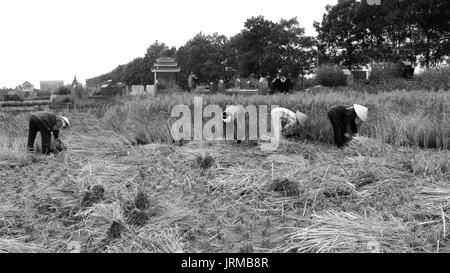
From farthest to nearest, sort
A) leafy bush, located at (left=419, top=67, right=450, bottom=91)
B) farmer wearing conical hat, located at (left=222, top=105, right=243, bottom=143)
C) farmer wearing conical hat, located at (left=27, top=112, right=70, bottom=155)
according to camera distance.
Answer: leafy bush, located at (left=419, top=67, right=450, bottom=91) → farmer wearing conical hat, located at (left=222, top=105, right=243, bottom=143) → farmer wearing conical hat, located at (left=27, top=112, right=70, bottom=155)

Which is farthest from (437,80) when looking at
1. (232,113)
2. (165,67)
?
(165,67)

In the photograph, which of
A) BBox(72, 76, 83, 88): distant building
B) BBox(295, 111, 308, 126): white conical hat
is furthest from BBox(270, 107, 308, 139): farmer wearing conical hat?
BBox(72, 76, 83, 88): distant building

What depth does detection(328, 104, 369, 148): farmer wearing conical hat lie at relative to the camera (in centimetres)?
575

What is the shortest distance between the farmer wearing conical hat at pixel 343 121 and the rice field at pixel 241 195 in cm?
30

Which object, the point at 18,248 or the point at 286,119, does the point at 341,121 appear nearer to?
the point at 286,119

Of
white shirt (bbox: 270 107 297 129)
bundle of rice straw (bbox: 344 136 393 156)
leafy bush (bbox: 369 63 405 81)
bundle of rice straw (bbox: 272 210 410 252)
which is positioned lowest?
bundle of rice straw (bbox: 272 210 410 252)

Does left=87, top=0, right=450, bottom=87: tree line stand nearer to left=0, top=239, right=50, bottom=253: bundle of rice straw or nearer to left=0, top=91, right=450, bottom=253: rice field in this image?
left=0, top=91, right=450, bottom=253: rice field

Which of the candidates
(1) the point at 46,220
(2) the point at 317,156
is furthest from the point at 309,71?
(1) the point at 46,220

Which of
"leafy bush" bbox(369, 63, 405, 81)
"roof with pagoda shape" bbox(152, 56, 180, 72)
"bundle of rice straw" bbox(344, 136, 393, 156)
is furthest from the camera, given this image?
"roof with pagoda shape" bbox(152, 56, 180, 72)

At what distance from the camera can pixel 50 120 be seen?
6449mm
